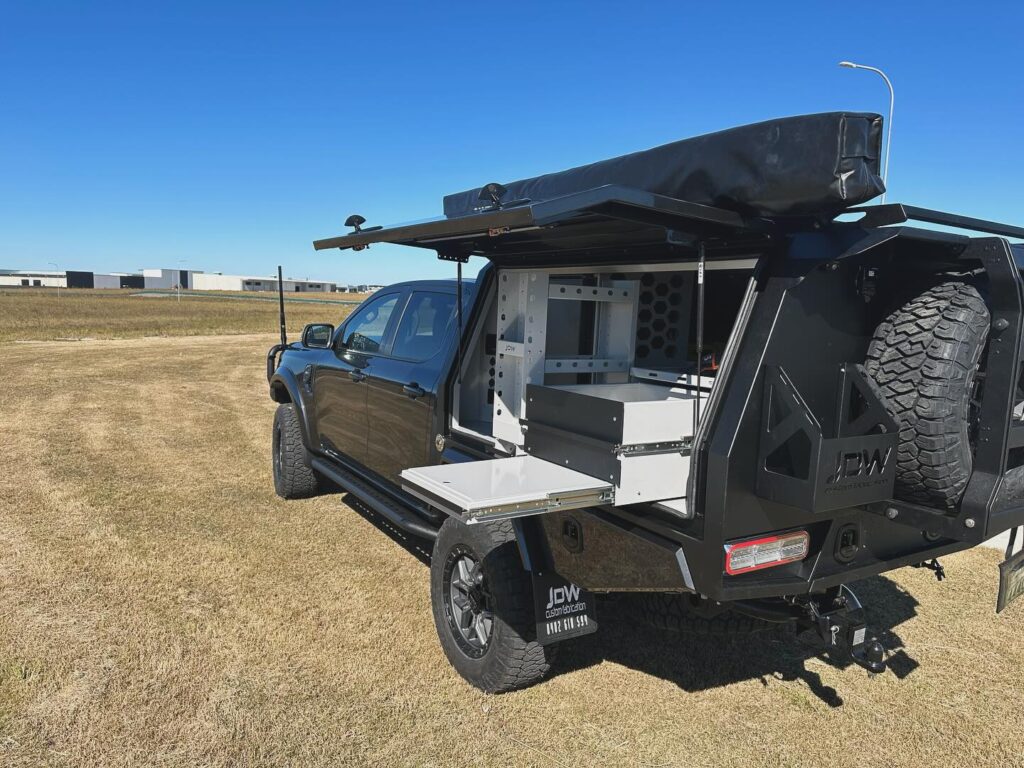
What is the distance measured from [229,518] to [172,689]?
7.98 feet

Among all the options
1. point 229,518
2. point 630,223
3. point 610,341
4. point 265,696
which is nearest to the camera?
point 630,223

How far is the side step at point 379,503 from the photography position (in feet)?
12.9

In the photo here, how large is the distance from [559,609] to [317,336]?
11.6ft

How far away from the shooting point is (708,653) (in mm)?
3578

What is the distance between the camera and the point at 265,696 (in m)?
3.06

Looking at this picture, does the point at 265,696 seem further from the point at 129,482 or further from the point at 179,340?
the point at 179,340

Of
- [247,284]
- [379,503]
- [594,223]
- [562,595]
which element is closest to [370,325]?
[379,503]

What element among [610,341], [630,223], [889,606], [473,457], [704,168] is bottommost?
[889,606]

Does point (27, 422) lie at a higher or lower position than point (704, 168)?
lower

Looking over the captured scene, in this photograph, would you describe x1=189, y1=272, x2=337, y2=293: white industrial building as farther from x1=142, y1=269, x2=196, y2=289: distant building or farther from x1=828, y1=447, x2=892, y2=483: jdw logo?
x1=828, y1=447, x2=892, y2=483: jdw logo

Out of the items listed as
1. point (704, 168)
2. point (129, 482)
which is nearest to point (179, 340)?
point (129, 482)

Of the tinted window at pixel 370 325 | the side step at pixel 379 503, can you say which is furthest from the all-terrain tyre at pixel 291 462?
the tinted window at pixel 370 325

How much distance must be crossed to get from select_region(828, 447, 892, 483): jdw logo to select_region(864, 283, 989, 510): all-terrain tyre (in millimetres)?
70

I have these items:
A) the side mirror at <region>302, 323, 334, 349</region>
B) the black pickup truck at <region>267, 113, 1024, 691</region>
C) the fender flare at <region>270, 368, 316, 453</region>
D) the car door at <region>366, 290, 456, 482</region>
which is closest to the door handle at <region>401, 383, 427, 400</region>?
the car door at <region>366, 290, 456, 482</region>
